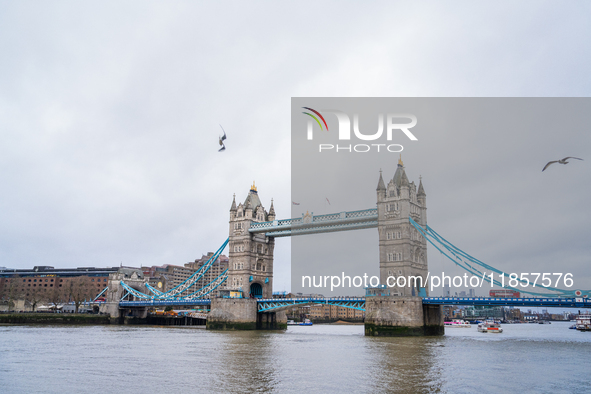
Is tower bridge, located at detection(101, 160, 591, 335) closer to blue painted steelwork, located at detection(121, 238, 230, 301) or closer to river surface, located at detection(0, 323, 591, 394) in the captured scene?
blue painted steelwork, located at detection(121, 238, 230, 301)

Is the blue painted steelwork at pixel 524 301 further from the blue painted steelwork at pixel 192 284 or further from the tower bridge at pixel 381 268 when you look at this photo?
the blue painted steelwork at pixel 192 284

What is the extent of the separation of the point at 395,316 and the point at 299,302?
17029 millimetres

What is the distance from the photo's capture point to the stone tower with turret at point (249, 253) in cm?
6762

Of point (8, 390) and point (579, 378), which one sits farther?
point (579, 378)

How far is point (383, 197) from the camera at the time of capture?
54.9 metres

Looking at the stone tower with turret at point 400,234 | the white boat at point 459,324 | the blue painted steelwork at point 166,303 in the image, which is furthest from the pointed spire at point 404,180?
the white boat at point 459,324

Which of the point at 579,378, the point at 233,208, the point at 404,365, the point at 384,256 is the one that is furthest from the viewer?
the point at 233,208

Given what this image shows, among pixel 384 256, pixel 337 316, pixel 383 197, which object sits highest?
pixel 383 197

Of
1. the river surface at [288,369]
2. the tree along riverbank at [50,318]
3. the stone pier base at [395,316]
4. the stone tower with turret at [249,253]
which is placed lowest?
the tree along riverbank at [50,318]

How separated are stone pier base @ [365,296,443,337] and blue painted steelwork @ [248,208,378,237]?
10969 mm

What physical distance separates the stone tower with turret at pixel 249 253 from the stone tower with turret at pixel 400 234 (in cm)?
2159

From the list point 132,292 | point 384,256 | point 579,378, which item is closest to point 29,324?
point 132,292

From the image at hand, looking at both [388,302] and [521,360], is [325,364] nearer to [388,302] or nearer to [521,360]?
[521,360]

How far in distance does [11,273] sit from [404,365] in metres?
148
